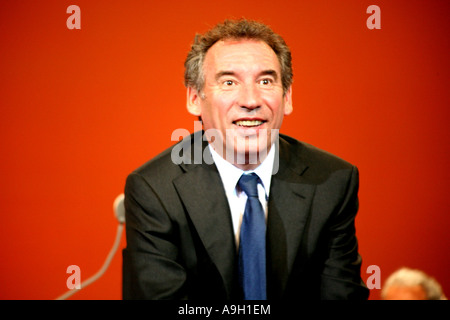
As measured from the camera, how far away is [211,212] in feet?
4.20

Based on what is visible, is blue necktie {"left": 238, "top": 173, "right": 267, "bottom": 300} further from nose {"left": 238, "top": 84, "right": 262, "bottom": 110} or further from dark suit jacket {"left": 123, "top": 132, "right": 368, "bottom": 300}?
nose {"left": 238, "top": 84, "right": 262, "bottom": 110}

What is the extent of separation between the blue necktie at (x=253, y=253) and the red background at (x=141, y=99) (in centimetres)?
91

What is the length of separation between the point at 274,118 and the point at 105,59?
1037 mm

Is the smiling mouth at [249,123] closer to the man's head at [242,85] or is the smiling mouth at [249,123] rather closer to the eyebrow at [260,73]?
the man's head at [242,85]

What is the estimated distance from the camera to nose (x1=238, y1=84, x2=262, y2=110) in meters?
1.26

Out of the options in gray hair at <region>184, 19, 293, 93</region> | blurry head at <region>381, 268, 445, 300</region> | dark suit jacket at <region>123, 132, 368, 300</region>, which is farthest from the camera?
blurry head at <region>381, 268, 445, 300</region>

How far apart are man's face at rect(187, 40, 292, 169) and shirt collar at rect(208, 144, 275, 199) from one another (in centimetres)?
5

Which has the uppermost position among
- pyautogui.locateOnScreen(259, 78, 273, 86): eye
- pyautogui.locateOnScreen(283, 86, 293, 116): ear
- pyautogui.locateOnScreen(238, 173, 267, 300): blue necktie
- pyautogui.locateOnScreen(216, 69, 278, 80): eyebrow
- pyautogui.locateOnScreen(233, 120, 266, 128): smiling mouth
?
pyautogui.locateOnScreen(216, 69, 278, 80): eyebrow

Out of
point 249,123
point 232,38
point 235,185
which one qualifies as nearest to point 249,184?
point 235,185

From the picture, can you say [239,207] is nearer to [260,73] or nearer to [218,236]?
[218,236]

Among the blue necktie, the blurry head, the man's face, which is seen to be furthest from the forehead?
the blurry head

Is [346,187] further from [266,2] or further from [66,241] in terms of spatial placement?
[66,241]

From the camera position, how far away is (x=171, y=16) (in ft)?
6.81

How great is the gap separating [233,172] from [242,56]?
312 mm
